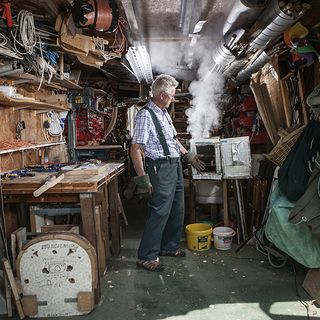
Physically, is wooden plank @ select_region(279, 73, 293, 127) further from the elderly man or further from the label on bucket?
the label on bucket

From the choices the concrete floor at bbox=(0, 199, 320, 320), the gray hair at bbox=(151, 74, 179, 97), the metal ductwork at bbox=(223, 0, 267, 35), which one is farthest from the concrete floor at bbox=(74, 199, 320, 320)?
the metal ductwork at bbox=(223, 0, 267, 35)

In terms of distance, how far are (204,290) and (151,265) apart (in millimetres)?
650

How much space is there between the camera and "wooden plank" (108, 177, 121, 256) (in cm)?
381

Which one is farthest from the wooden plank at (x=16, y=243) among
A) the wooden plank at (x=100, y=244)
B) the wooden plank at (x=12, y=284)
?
the wooden plank at (x=100, y=244)

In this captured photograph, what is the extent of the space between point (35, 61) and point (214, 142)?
2.32 metres

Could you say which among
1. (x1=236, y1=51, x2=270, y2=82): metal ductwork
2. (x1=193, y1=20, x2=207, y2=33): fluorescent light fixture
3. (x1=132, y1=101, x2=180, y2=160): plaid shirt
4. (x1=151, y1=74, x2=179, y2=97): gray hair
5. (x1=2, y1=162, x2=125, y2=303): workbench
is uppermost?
(x1=193, y1=20, x2=207, y2=33): fluorescent light fixture

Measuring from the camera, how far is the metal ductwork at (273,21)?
8.49ft

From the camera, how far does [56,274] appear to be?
2514 millimetres

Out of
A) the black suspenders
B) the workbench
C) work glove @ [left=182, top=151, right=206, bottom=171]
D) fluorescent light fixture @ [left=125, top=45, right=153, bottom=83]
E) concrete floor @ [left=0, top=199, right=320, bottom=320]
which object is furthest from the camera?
fluorescent light fixture @ [left=125, top=45, right=153, bottom=83]

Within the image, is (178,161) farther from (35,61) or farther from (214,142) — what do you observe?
(35,61)

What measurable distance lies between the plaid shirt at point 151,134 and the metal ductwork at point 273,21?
4.06ft

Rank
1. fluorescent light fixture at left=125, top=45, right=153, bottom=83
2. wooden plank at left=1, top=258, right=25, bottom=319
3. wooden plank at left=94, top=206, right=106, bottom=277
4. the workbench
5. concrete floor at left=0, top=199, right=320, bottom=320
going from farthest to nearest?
fluorescent light fixture at left=125, top=45, right=153, bottom=83 < wooden plank at left=94, top=206, right=106, bottom=277 < the workbench < concrete floor at left=0, top=199, right=320, bottom=320 < wooden plank at left=1, top=258, right=25, bottom=319

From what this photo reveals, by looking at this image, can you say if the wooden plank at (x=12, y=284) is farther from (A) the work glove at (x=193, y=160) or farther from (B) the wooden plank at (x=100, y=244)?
(A) the work glove at (x=193, y=160)

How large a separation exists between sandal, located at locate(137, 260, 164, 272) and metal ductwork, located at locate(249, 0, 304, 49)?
2.48 meters
